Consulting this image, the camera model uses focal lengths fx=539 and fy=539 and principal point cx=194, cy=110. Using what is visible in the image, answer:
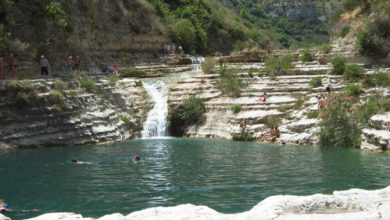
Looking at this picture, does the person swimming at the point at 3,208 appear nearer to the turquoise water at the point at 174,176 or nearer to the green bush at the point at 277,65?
the turquoise water at the point at 174,176

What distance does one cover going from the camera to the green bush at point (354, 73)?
113 ft

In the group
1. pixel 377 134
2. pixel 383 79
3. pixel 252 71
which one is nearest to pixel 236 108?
pixel 252 71

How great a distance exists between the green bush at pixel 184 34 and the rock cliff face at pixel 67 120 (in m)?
21.5

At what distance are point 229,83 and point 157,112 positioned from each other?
17.4 ft

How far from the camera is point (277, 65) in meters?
37.9

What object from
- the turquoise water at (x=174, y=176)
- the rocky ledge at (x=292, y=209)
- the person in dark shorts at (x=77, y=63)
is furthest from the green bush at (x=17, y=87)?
the rocky ledge at (x=292, y=209)

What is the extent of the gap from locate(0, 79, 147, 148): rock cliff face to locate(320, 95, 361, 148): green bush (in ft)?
40.8

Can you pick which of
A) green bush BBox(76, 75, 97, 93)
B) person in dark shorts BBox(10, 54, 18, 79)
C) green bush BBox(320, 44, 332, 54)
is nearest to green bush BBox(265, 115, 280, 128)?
green bush BBox(320, 44, 332, 54)

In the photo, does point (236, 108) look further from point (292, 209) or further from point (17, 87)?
point (292, 209)

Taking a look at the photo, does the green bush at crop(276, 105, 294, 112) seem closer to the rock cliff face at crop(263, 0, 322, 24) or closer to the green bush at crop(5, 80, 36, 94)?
the green bush at crop(5, 80, 36, 94)

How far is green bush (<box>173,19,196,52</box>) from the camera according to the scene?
57.1 metres

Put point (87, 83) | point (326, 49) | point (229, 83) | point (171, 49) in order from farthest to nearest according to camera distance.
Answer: point (171, 49) → point (326, 49) → point (229, 83) → point (87, 83)

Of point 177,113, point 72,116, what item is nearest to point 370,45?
point 177,113

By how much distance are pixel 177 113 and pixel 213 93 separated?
2.90m
